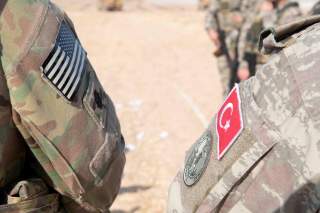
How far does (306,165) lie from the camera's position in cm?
96

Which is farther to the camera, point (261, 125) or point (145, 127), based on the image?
point (145, 127)

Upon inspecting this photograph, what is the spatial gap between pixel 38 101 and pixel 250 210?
613mm

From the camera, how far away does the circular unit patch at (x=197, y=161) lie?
1115 mm

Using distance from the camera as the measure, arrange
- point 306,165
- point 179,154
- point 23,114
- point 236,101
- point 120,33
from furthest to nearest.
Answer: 1. point 120,33
2. point 179,154
3. point 23,114
4. point 236,101
5. point 306,165

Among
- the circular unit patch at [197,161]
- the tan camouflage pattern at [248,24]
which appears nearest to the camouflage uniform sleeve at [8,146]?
the circular unit patch at [197,161]

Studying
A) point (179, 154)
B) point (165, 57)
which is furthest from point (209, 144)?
point (165, 57)

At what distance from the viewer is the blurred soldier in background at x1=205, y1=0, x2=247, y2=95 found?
5141mm

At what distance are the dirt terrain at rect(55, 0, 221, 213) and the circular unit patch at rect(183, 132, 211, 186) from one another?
2361 mm

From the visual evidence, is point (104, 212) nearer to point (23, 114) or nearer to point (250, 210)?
point (23, 114)

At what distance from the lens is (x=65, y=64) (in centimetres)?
147

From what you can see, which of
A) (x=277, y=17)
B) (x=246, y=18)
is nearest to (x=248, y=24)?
(x=246, y=18)

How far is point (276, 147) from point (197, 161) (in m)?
0.19

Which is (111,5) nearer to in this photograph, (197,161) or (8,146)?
(8,146)

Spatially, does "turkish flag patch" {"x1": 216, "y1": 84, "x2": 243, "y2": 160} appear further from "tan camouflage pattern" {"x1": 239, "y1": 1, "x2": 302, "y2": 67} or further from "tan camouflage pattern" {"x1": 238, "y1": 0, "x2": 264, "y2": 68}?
"tan camouflage pattern" {"x1": 238, "y1": 0, "x2": 264, "y2": 68}
